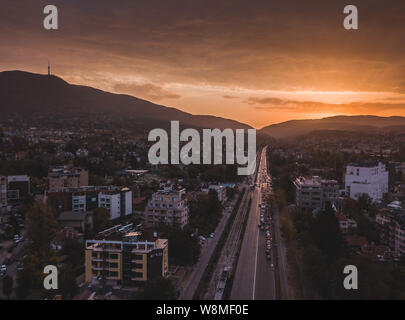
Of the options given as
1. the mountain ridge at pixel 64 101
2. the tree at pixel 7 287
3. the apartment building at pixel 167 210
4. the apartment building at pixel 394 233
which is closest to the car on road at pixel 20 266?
the tree at pixel 7 287

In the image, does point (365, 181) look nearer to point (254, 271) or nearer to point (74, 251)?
point (254, 271)

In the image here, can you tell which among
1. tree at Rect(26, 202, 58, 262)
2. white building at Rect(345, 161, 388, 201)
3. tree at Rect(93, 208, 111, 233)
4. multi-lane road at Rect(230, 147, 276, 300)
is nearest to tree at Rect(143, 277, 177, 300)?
multi-lane road at Rect(230, 147, 276, 300)

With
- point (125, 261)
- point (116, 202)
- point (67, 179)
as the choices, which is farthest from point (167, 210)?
point (67, 179)

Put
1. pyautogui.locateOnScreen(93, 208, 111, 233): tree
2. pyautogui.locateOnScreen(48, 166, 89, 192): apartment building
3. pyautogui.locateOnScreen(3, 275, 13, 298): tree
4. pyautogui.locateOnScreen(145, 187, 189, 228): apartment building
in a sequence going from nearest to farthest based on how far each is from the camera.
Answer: pyautogui.locateOnScreen(3, 275, 13, 298): tree < pyautogui.locateOnScreen(93, 208, 111, 233): tree < pyautogui.locateOnScreen(145, 187, 189, 228): apartment building < pyautogui.locateOnScreen(48, 166, 89, 192): apartment building

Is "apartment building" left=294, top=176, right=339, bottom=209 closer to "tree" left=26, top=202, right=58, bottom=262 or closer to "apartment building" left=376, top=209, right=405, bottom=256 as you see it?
"apartment building" left=376, top=209, right=405, bottom=256
